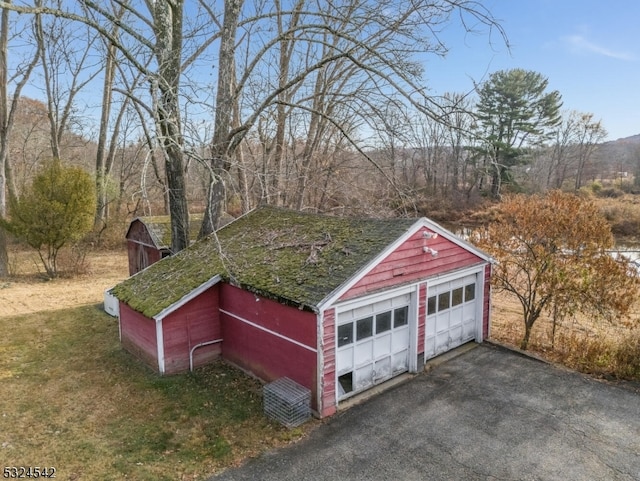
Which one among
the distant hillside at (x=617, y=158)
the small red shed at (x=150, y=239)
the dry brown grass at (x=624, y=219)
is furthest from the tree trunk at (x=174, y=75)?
the distant hillside at (x=617, y=158)

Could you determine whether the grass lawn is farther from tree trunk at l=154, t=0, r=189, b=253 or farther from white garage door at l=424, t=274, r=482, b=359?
white garage door at l=424, t=274, r=482, b=359

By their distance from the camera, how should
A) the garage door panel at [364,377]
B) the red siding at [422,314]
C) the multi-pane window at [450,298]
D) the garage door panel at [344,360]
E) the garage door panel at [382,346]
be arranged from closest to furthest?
the garage door panel at [344,360] → the garage door panel at [364,377] → the garage door panel at [382,346] → the red siding at [422,314] → the multi-pane window at [450,298]

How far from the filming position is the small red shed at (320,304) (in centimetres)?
852

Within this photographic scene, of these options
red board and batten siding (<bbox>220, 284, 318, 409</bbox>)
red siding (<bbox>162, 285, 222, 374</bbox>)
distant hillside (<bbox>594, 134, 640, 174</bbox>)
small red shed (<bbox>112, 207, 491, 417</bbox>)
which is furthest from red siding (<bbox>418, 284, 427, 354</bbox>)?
distant hillside (<bbox>594, 134, 640, 174</bbox>)

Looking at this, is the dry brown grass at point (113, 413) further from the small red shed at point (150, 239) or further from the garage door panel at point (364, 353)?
the small red shed at point (150, 239)

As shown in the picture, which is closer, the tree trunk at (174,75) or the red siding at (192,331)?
the red siding at (192,331)

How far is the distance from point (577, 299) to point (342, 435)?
7.02 metres

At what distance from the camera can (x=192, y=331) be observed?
1022cm

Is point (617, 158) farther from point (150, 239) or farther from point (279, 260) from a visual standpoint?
point (279, 260)

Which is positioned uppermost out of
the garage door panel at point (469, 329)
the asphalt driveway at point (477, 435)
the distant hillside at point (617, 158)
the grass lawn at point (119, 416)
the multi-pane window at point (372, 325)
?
the distant hillside at point (617, 158)

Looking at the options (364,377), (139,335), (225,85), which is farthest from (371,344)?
(225,85)

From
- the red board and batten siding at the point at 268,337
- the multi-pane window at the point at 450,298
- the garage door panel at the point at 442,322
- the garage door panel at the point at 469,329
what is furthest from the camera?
the garage door panel at the point at 469,329

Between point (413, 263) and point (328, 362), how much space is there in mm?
2994

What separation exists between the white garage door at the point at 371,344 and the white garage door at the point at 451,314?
3.10 ft
